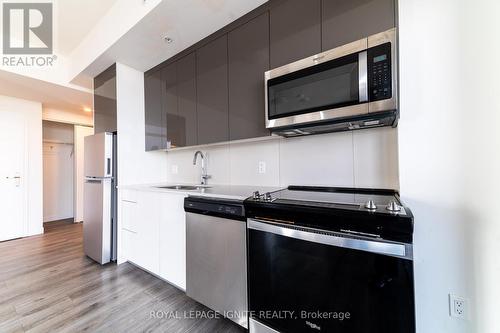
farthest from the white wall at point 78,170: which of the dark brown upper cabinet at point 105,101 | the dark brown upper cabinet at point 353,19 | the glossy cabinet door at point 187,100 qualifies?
the dark brown upper cabinet at point 353,19

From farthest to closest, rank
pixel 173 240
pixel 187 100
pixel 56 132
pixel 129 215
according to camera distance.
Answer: pixel 56 132 → pixel 129 215 → pixel 187 100 → pixel 173 240

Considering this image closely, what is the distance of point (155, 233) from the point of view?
2.06 meters

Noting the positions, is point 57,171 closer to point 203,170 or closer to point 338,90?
point 203,170

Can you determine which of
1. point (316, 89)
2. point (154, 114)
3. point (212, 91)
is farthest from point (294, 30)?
point (154, 114)

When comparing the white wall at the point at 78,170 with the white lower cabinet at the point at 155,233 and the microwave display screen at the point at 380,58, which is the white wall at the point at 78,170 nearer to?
the white lower cabinet at the point at 155,233

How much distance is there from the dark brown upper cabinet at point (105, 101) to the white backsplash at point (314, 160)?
52.7 inches

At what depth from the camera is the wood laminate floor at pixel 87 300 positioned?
150 centimetres

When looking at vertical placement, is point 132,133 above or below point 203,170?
above

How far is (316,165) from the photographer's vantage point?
1.68 meters

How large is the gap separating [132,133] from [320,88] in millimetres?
2392

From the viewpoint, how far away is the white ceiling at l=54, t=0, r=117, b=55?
6.95 feet

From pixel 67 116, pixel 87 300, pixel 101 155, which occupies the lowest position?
pixel 87 300

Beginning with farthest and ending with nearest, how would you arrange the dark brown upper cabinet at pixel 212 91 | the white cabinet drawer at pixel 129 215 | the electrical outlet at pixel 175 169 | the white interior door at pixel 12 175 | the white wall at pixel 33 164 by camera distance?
1. the white wall at pixel 33 164
2. the white interior door at pixel 12 175
3. the electrical outlet at pixel 175 169
4. the white cabinet drawer at pixel 129 215
5. the dark brown upper cabinet at pixel 212 91

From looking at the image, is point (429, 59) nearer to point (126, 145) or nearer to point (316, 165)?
point (316, 165)
